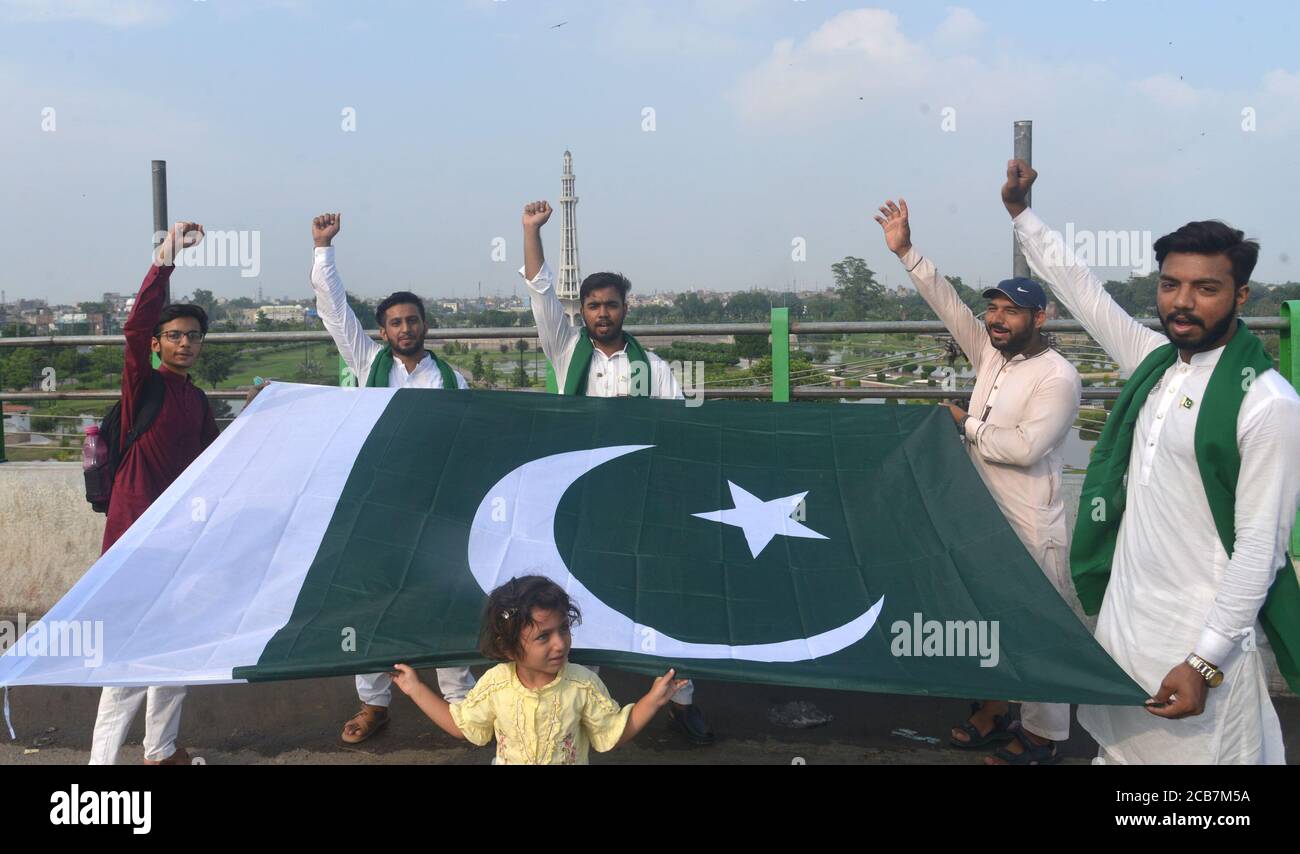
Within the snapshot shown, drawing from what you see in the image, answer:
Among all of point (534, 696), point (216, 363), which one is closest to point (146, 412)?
point (534, 696)

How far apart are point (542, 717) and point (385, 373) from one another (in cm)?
243

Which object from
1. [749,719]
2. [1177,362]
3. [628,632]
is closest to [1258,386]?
[1177,362]

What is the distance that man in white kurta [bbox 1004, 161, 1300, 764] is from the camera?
9.12 ft

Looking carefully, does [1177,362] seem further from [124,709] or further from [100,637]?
[124,709]

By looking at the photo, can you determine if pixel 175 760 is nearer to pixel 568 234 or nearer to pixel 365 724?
pixel 365 724

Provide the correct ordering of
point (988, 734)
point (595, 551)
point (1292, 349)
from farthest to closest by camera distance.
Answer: point (1292, 349)
point (988, 734)
point (595, 551)

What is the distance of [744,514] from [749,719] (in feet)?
4.37

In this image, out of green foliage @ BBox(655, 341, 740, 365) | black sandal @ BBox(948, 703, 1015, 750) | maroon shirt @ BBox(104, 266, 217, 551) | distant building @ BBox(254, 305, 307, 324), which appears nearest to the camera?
maroon shirt @ BBox(104, 266, 217, 551)

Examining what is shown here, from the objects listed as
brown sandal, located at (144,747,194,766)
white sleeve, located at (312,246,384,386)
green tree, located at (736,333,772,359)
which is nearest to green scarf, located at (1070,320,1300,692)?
green tree, located at (736,333,772,359)

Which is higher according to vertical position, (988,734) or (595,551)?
(595,551)

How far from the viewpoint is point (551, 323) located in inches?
188

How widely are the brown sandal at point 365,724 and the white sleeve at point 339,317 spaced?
1549 mm

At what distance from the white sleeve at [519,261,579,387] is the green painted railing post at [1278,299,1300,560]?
360cm

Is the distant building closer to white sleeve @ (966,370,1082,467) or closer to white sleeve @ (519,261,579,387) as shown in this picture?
white sleeve @ (519,261,579,387)
